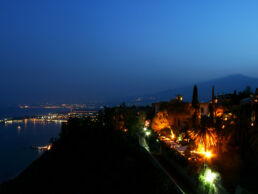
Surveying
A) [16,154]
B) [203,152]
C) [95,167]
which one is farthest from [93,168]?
[16,154]

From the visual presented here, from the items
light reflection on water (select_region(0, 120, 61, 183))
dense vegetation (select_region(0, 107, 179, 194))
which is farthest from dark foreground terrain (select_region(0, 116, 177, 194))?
light reflection on water (select_region(0, 120, 61, 183))

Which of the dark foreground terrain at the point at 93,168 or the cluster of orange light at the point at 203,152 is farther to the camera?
the dark foreground terrain at the point at 93,168

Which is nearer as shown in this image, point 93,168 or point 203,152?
point 203,152

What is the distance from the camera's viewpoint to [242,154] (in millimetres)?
9625

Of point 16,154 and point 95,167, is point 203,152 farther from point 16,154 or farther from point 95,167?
point 16,154

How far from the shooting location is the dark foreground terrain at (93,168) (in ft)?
49.1

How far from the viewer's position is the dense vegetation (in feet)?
49.4

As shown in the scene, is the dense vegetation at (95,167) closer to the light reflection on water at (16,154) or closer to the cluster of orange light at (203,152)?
the cluster of orange light at (203,152)

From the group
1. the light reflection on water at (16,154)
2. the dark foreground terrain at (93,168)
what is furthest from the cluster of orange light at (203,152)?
the light reflection on water at (16,154)

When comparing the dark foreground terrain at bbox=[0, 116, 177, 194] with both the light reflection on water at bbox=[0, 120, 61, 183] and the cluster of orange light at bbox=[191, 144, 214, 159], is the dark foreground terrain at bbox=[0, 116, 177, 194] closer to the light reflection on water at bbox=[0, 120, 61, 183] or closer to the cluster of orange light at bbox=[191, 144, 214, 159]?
the cluster of orange light at bbox=[191, 144, 214, 159]

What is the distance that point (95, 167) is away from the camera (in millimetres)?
22734

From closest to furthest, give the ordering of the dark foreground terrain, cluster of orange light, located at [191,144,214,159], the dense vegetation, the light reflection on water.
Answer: cluster of orange light, located at [191,144,214,159] < the dark foreground terrain < the dense vegetation < the light reflection on water

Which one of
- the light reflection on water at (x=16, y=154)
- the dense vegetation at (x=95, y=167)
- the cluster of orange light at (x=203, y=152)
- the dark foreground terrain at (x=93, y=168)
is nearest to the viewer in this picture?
the cluster of orange light at (x=203, y=152)

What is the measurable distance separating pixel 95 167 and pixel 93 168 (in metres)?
0.21
